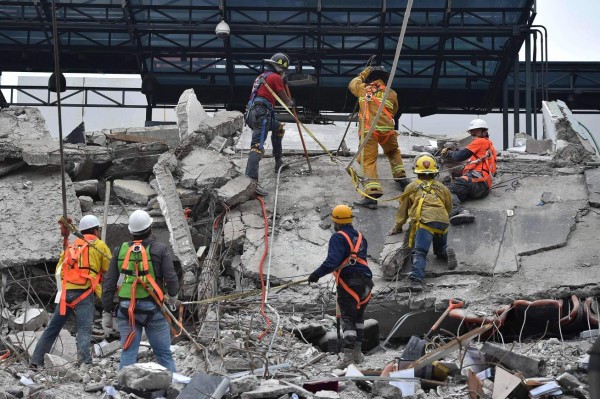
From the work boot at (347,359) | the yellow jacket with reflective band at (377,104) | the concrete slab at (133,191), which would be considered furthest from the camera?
the concrete slab at (133,191)

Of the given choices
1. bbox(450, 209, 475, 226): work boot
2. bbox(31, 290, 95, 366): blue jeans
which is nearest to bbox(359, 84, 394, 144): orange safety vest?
→ bbox(450, 209, 475, 226): work boot

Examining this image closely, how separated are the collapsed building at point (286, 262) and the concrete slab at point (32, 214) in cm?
2

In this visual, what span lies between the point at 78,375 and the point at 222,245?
3.84 metres

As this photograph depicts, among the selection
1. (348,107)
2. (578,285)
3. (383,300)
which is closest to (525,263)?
(578,285)

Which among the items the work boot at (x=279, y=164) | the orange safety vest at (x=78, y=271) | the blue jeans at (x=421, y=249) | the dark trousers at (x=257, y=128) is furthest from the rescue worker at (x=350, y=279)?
the work boot at (x=279, y=164)

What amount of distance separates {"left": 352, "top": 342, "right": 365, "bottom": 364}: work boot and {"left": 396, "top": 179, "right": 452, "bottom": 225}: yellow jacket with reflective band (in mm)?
2142

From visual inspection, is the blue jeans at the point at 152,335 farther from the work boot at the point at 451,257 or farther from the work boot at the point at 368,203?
the work boot at the point at 368,203

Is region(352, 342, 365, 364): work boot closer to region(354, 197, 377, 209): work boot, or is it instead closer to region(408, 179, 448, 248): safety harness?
region(408, 179, 448, 248): safety harness

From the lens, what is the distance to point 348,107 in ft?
79.4

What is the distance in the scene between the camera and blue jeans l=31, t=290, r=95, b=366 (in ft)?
34.2

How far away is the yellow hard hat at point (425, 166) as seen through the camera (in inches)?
471

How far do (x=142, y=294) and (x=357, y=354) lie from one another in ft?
6.39

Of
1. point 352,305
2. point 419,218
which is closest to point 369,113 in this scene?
point 419,218

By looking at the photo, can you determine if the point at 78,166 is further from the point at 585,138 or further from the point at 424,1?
the point at 424,1
